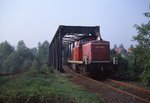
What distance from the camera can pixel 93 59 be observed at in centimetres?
1886

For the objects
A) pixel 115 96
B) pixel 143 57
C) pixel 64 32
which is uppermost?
pixel 64 32

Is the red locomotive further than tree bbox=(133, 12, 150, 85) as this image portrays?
Yes

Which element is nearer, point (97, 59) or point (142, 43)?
point (142, 43)

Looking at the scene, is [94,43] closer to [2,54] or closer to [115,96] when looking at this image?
[115,96]

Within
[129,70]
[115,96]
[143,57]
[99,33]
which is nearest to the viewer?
[115,96]

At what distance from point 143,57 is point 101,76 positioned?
6.73m

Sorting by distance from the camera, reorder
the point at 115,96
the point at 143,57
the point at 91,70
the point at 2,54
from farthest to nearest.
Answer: the point at 2,54
the point at 91,70
the point at 143,57
the point at 115,96

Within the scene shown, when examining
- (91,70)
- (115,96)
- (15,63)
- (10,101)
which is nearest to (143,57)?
(115,96)

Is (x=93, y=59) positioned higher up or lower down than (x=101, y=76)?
higher up

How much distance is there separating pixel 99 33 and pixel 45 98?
14.7m

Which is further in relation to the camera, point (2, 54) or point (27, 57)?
point (2, 54)

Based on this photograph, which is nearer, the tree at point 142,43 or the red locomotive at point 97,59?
the tree at point 142,43

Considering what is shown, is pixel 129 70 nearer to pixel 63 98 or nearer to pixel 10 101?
pixel 63 98

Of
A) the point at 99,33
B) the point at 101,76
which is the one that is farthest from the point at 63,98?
the point at 99,33
